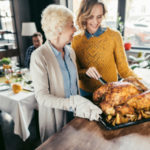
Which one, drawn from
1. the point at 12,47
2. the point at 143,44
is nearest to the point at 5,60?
the point at 12,47

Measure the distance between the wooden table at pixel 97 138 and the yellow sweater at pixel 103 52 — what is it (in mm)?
560

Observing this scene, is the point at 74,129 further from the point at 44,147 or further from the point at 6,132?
the point at 6,132

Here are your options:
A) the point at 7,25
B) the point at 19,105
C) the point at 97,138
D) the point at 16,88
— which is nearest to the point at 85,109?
the point at 97,138

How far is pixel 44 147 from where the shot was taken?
2.39ft

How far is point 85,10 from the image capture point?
1.29 meters

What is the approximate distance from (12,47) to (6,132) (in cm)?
273

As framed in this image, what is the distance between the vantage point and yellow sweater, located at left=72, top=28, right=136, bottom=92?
4.50 ft

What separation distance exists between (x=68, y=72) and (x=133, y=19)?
10.5ft

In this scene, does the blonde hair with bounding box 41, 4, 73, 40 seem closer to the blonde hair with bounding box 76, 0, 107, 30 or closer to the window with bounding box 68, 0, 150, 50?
the blonde hair with bounding box 76, 0, 107, 30

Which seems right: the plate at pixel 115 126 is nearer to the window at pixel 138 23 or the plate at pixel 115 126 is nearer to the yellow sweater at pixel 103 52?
the yellow sweater at pixel 103 52

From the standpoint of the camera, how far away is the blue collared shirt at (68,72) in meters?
1.13

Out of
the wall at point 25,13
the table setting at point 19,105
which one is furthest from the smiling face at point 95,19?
the wall at point 25,13

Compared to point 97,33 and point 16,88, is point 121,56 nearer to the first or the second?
point 97,33

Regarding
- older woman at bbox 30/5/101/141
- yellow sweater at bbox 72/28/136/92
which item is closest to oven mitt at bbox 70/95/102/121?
older woman at bbox 30/5/101/141
